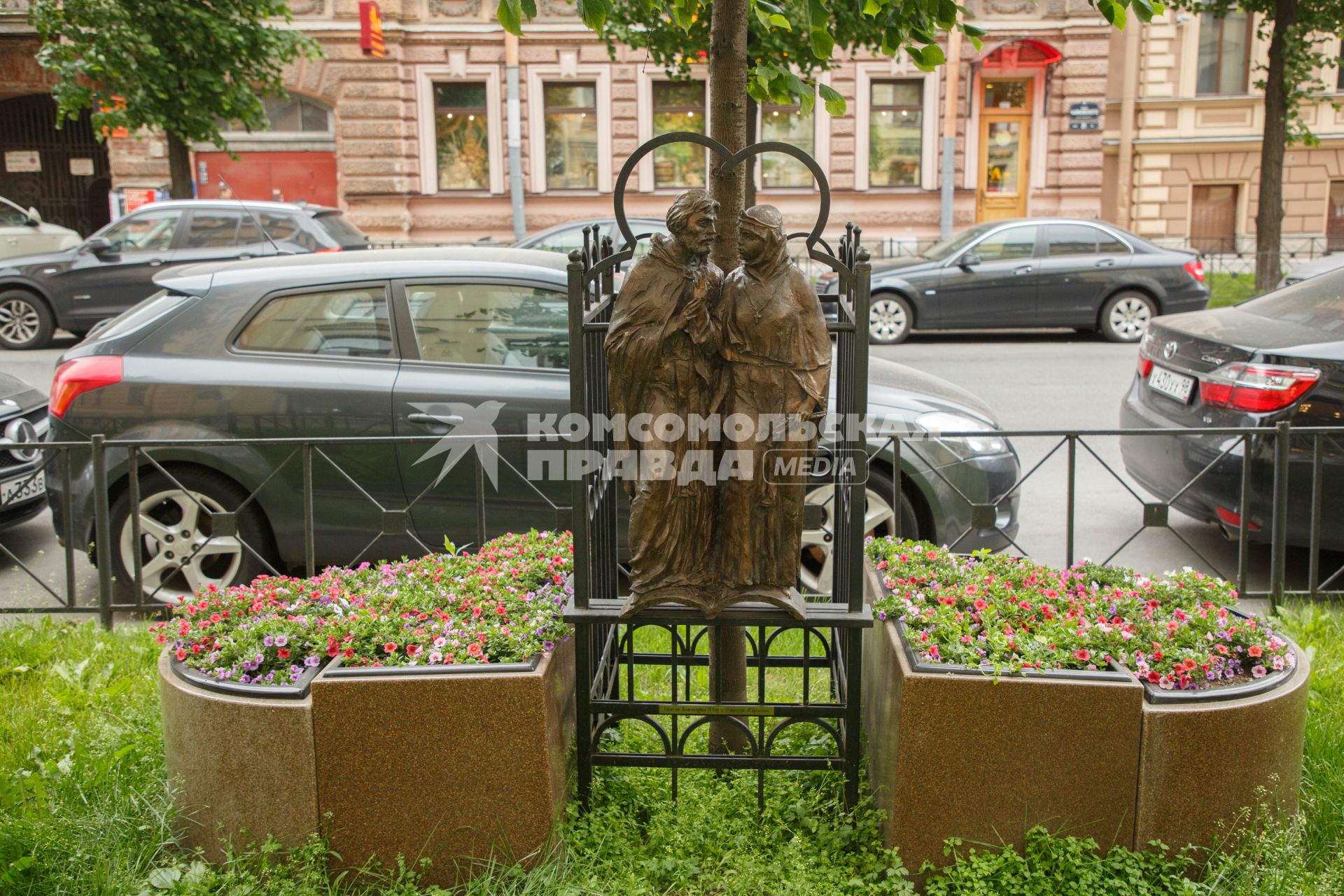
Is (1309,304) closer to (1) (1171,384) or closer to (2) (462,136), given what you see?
(1) (1171,384)

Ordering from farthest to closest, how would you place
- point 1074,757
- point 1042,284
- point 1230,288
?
point 1230,288 < point 1042,284 < point 1074,757

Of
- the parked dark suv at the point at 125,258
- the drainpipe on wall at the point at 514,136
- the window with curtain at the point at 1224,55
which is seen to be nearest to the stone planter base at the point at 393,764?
Answer: the parked dark suv at the point at 125,258

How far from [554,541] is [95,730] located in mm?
1705

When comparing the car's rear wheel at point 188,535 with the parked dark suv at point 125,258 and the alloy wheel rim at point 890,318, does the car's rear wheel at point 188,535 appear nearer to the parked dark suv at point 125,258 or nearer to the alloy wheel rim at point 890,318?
the parked dark suv at point 125,258

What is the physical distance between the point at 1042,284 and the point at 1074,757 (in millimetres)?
12081

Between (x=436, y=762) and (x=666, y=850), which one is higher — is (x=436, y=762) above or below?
above

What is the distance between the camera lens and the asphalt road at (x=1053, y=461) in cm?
649

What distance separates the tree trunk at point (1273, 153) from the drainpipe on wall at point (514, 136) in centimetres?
1265

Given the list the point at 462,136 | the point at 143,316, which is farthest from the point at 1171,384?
the point at 462,136

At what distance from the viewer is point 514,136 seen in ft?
73.5

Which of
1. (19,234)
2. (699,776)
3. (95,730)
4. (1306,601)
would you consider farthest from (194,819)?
(19,234)

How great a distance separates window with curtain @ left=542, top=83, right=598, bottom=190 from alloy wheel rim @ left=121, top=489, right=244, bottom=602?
60.8 ft

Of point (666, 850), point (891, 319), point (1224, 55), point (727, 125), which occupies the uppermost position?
point (1224, 55)

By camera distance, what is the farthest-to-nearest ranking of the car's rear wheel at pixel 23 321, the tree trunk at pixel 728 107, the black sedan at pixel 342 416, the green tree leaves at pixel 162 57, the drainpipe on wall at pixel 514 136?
the drainpipe on wall at pixel 514 136 < the car's rear wheel at pixel 23 321 < the green tree leaves at pixel 162 57 < the black sedan at pixel 342 416 < the tree trunk at pixel 728 107
